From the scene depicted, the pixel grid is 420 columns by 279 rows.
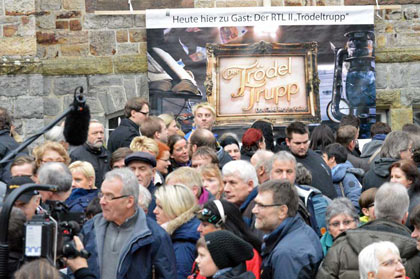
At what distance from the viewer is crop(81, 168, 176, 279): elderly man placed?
6.48 metres

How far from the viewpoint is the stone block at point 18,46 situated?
13.7 metres

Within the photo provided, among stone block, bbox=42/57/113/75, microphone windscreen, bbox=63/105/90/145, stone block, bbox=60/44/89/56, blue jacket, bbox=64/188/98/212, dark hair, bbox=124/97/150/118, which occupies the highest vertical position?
stone block, bbox=60/44/89/56

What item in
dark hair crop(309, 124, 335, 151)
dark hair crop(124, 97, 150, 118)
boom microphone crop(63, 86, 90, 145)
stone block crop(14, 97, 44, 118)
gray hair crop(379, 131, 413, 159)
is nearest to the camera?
boom microphone crop(63, 86, 90, 145)

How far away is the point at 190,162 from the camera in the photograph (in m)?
10.0

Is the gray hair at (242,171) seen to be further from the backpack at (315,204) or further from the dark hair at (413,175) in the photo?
the dark hair at (413,175)

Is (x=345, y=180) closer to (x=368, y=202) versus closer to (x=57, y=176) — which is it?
(x=368, y=202)

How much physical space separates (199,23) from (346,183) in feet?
17.1

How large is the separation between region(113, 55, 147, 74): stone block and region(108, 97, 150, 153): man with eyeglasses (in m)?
3.95

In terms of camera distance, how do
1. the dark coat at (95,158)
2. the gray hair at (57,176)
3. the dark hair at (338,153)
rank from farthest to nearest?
the dark hair at (338,153) → the dark coat at (95,158) → the gray hair at (57,176)

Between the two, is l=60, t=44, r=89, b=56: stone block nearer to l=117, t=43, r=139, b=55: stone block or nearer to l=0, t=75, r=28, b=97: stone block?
l=117, t=43, r=139, b=55: stone block

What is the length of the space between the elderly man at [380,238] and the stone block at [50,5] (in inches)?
343

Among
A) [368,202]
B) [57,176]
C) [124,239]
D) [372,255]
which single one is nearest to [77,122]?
[124,239]

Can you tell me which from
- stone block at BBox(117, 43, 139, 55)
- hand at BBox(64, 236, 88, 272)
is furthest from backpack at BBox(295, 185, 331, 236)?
stone block at BBox(117, 43, 139, 55)

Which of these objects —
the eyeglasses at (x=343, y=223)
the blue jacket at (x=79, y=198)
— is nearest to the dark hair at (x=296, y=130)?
the eyeglasses at (x=343, y=223)
